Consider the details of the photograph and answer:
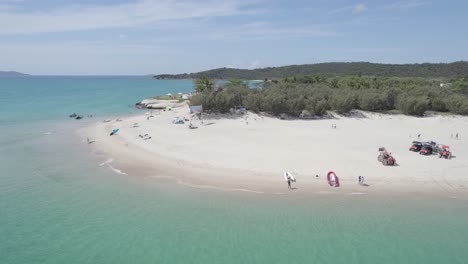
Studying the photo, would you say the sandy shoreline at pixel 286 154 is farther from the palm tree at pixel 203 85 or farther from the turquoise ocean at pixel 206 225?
the palm tree at pixel 203 85

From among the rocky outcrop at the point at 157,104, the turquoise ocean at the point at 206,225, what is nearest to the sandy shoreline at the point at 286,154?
the turquoise ocean at the point at 206,225

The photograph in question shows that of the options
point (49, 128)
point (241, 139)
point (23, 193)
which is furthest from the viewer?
point (49, 128)

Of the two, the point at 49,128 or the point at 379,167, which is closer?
the point at 379,167

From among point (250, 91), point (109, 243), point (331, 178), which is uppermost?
point (250, 91)

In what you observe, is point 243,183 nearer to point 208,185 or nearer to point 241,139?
point 208,185

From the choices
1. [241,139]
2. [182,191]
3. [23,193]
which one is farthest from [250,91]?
[23,193]

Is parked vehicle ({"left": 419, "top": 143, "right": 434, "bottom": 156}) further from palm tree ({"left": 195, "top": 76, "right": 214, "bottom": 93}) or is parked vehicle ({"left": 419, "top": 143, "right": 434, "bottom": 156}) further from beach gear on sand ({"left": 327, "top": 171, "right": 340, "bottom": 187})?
palm tree ({"left": 195, "top": 76, "right": 214, "bottom": 93})
